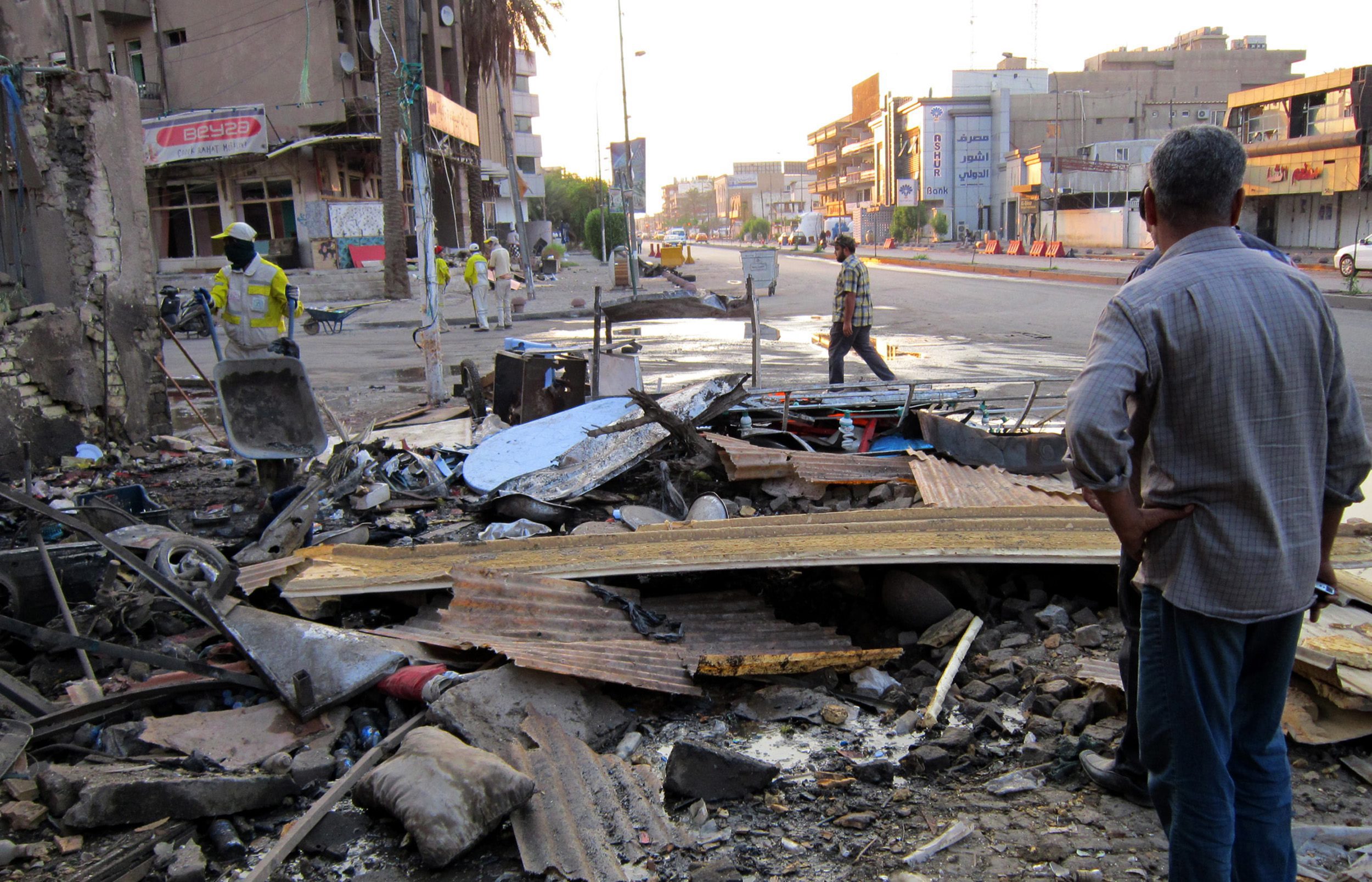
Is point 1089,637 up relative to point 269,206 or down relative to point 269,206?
down

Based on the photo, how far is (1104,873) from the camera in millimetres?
2531

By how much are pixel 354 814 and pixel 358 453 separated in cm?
405

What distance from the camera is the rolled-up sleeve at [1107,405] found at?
6.02 feet

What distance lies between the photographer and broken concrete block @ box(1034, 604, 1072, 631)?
408cm

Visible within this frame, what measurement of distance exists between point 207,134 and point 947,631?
31.2 m

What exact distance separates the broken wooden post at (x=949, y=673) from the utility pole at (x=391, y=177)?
12891 millimetres

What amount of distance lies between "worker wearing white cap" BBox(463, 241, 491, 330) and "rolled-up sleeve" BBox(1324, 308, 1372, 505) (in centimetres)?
1806

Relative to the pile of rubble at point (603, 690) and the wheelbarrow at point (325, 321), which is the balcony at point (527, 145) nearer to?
the wheelbarrow at point (325, 321)

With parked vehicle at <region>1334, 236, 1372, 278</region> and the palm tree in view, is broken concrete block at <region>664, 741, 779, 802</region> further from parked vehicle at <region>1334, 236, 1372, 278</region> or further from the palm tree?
the palm tree

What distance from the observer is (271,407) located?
660 cm

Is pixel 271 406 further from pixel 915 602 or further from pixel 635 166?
pixel 635 166

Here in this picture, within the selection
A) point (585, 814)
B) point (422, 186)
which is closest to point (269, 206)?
point (422, 186)

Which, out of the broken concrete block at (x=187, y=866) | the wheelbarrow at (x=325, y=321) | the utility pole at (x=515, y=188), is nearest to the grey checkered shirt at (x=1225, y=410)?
the broken concrete block at (x=187, y=866)

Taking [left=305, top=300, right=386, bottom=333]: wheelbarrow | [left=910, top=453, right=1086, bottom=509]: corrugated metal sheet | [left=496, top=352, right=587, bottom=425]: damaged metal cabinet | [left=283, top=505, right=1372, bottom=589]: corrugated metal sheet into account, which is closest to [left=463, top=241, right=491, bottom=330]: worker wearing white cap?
[left=305, top=300, right=386, bottom=333]: wheelbarrow
